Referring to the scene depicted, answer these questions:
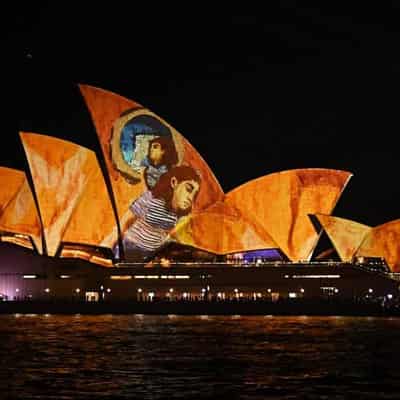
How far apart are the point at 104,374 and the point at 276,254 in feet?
119

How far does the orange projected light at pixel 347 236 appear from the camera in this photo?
60031mm

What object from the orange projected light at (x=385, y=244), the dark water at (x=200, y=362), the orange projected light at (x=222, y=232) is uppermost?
the orange projected light at (x=222, y=232)

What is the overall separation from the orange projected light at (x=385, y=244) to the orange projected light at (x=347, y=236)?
36 centimetres

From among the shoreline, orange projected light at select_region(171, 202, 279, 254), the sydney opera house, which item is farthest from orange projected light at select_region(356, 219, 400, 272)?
orange projected light at select_region(171, 202, 279, 254)

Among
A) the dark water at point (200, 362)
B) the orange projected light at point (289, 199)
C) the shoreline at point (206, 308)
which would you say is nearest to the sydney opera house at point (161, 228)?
the orange projected light at point (289, 199)

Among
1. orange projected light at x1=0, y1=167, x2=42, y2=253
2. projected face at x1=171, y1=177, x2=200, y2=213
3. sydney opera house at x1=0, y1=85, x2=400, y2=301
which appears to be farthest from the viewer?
orange projected light at x1=0, y1=167, x2=42, y2=253

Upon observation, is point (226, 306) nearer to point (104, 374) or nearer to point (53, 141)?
point (53, 141)

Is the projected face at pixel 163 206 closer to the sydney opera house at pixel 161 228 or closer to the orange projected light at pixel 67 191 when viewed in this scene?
the sydney opera house at pixel 161 228

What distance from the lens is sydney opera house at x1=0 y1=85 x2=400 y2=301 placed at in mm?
57812

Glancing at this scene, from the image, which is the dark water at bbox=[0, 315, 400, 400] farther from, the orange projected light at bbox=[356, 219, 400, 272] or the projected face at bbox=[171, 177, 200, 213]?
the projected face at bbox=[171, 177, 200, 213]

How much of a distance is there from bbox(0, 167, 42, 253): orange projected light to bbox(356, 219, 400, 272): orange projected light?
1865 cm

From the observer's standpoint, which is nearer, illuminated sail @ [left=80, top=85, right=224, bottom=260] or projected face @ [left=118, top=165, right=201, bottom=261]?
illuminated sail @ [left=80, top=85, right=224, bottom=260]

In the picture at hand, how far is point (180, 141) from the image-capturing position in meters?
59.3

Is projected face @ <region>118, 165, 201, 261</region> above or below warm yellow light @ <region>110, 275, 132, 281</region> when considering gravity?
above
